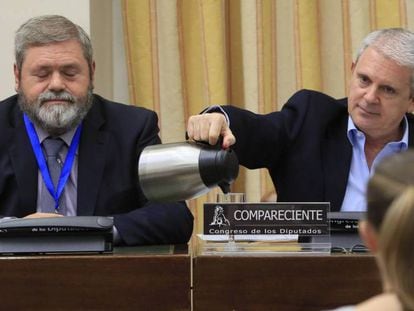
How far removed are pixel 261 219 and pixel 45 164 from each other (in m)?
0.99

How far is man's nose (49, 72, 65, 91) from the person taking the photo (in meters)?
2.76

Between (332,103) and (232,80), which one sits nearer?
(332,103)

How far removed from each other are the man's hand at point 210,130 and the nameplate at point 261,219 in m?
0.17

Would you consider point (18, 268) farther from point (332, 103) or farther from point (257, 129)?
point (332, 103)

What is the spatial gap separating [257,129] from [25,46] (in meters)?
0.78

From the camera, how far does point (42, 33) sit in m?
2.79

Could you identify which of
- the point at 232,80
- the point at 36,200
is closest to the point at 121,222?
the point at 36,200

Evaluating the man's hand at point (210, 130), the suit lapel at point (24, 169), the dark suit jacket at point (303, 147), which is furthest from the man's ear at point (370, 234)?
the suit lapel at point (24, 169)

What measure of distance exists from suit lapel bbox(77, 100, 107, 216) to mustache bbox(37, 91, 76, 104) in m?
0.09

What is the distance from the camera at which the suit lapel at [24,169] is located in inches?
104

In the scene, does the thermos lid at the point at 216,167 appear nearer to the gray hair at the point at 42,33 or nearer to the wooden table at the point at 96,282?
the wooden table at the point at 96,282

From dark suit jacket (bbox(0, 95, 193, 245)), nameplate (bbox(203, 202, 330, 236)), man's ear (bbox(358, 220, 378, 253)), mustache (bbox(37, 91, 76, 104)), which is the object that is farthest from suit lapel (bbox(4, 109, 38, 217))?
man's ear (bbox(358, 220, 378, 253))

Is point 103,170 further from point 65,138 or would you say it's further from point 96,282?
point 96,282

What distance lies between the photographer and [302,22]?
3721mm
